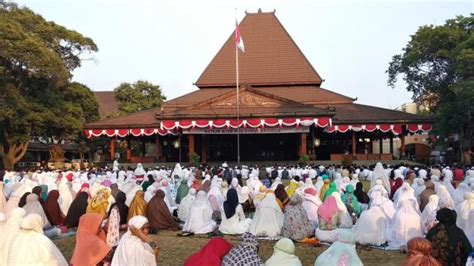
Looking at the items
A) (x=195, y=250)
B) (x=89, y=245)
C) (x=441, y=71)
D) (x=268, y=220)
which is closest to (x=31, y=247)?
(x=89, y=245)

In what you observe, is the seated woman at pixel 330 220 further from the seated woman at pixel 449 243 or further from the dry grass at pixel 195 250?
the seated woman at pixel 449 243

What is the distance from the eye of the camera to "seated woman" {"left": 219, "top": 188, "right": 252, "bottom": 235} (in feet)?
38.8

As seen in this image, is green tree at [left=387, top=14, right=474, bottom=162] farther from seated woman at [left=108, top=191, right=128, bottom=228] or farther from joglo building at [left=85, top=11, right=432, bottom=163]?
seated woman at [left=108, top=191, right=128, bottom=228]

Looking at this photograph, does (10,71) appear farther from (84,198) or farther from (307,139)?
(84,198)

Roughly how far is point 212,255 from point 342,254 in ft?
4.86

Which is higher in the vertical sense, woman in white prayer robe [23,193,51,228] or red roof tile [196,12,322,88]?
red roof tile [196,12,322,88]

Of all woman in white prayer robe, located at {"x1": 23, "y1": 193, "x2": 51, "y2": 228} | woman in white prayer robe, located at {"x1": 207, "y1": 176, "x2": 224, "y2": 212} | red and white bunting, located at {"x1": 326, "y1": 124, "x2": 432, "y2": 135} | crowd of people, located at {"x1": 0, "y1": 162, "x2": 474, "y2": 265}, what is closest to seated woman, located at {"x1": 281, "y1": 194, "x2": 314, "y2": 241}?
crowd of people, located at {"x1": 0, "y1": 162, "x2": 474, "y2": 265}

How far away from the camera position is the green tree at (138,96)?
48688 mm

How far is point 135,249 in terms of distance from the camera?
20.2 ft

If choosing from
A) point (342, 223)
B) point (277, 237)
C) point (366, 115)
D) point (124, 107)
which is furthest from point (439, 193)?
point (124, 107)

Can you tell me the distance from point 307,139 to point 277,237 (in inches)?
909

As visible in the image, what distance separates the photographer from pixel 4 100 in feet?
103

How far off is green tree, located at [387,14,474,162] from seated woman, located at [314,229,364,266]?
80.7 feet

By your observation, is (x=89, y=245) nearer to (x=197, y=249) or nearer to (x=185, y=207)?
(x=197, y=249)
